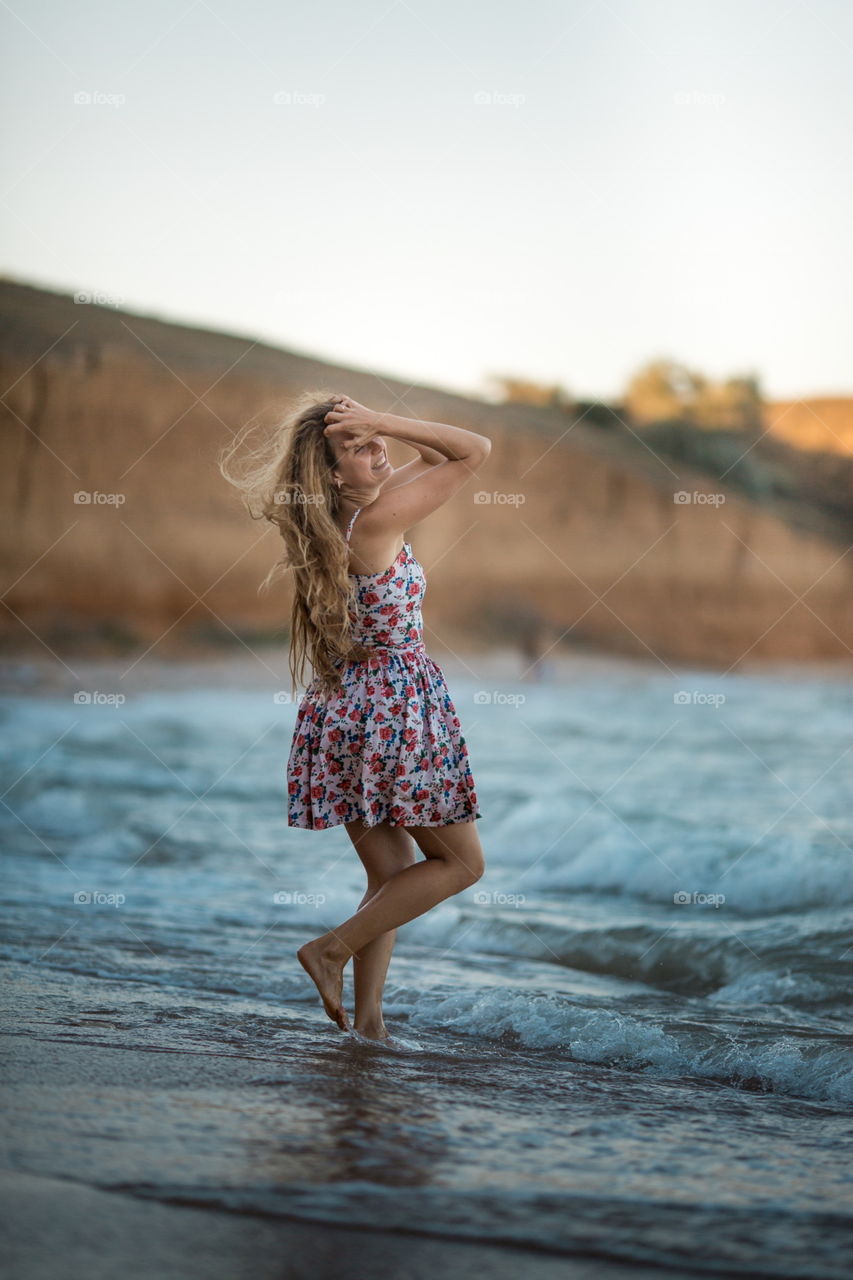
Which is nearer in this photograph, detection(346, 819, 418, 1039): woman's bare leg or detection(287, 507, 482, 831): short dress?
detection(287, 507, 482, 831): short dress

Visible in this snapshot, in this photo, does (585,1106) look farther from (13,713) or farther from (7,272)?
(7,272)

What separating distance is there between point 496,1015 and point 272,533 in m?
15.5

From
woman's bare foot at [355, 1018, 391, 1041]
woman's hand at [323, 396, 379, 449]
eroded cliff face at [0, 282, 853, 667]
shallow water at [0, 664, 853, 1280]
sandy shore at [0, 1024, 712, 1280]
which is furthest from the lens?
eroded cliff face at [0, 282, 853, 667]

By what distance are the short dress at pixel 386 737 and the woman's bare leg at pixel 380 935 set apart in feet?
0.24

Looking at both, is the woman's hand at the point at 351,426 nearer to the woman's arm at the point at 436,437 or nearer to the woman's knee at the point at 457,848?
the woman's arm at the point at 436,437

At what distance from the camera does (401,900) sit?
2719 mm

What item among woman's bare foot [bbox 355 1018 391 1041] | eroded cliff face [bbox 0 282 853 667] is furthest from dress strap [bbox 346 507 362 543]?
eroded cliff face [bbox 0 282 853 667]

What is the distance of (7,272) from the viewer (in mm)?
19719

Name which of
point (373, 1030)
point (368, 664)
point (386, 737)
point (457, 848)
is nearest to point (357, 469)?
point (368, 664)

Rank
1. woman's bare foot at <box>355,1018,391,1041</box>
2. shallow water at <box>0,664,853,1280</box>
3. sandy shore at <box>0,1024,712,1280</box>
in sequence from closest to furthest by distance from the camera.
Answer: sandy shore at <box>0,1024,712,1280</box>
shallow water at <box>0,664,853,1280</box>
woman's bare foot at <box>355,1018,391,1041</box>

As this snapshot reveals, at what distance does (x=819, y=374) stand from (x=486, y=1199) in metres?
21.8

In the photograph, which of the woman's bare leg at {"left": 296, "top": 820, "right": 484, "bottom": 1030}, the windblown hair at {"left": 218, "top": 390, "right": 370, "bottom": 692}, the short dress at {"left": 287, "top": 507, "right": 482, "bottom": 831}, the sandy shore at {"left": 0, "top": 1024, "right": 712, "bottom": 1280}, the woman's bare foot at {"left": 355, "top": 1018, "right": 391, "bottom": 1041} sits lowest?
the sandy shore at {"left": 0, "top": 1024, "right": 712, "bottom": 1280}

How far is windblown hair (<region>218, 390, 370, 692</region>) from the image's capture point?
2672 mm

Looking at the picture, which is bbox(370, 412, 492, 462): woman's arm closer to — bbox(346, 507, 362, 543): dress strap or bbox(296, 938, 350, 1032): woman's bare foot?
bbox(346, 507, 362, 543): dress strap
